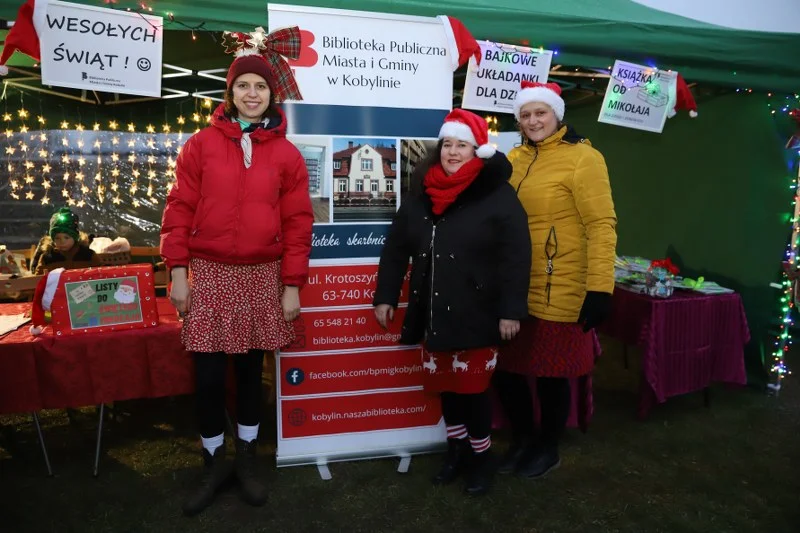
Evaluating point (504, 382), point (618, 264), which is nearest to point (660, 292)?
point (618, 264)

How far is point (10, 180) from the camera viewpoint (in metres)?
5.75

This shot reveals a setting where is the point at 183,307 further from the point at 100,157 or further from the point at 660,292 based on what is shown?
the point at 100,157

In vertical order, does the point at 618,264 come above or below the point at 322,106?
below

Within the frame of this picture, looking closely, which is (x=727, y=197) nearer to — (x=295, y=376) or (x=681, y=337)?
(x=681, y=337)

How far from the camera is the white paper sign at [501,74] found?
2.81m

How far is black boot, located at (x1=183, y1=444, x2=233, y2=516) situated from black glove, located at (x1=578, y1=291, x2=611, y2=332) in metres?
1.56

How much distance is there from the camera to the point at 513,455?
2.62 metres

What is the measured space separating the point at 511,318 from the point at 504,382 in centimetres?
58

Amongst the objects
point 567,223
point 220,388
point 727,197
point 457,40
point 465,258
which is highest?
point 457,40

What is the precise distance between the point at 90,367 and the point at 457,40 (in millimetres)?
2181

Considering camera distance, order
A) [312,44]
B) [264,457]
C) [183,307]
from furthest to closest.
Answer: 1. [264,457]
2. [312,44]
3. [183,307]

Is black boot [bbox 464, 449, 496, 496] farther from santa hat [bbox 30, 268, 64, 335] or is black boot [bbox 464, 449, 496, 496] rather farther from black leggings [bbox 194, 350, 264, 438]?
santa hat [bbox 30, 268, 64, 335]

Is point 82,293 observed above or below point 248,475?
above

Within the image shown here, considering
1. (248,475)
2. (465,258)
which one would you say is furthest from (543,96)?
(248,475)
